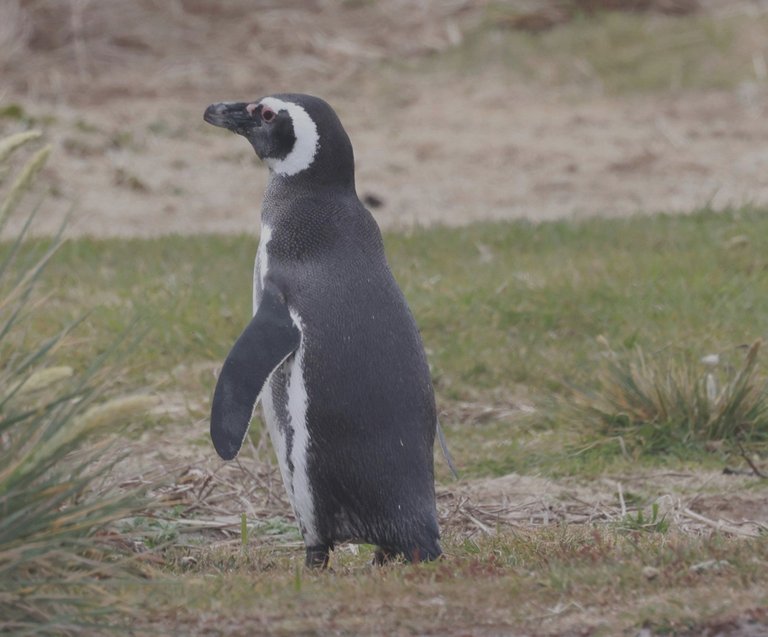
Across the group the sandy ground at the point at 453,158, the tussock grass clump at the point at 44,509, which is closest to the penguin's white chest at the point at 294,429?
the tussock grass clump at the point at 44,509

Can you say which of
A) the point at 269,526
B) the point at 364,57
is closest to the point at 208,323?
the point at 269,526

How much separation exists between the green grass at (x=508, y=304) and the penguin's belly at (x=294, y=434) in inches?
65.9

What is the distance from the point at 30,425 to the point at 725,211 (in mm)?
6103

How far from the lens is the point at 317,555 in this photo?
448 centimetres

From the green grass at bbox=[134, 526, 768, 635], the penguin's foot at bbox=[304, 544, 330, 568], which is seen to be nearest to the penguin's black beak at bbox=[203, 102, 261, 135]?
the penguin's foot at bbox=[304, 544, 330, 568]

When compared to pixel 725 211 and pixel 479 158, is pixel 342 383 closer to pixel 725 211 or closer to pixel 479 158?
pixel 725 211

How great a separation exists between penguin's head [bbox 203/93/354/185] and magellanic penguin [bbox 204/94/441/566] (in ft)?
0.56

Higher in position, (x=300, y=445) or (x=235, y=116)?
(x=235, y=116)

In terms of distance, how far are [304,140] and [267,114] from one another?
0.20m

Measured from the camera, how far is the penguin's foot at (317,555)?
4.47 metres

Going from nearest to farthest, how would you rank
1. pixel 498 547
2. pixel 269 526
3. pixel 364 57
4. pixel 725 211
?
pixel 498 547, pixel 269 526, pixel 725 211, pixel 364 57

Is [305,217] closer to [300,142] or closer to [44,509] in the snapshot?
[300,142]

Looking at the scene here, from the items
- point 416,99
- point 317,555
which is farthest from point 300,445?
point 416,99

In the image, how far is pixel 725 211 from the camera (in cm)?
895
